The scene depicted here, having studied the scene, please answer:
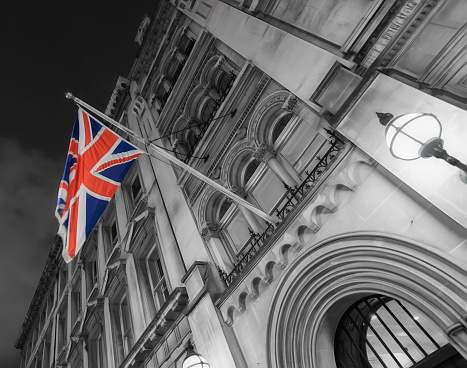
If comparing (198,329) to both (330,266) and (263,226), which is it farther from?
(330,266)

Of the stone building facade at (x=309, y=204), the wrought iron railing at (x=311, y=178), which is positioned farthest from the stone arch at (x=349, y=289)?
the wrought iron railing at (x=311, y=178)

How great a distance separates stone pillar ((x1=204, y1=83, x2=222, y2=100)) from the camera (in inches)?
494

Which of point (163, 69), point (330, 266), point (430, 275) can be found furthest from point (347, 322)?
point (163, 69)

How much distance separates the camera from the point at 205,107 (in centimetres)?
1300

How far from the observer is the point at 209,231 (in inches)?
400

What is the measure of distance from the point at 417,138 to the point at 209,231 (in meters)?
6.95

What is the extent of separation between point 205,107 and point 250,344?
27.5 feet

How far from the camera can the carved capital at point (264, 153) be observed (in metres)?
8.94

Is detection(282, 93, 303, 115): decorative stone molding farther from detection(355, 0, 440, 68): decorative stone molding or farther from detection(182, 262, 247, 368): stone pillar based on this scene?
detection(182, 262, 247, 368): stone pillar

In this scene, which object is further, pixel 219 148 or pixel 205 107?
pixel 205 107

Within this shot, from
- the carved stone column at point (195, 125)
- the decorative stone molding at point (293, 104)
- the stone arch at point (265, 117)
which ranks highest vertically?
the carved stone column at point (195, 125)

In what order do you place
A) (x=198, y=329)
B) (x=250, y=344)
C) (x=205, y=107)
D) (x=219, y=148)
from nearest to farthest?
1. (x=250, y=344)
2. (x=198, y=329)
3. (x=219, y=148)
4. (x=205, y=107)

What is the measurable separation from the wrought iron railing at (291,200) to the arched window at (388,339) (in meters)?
2.17

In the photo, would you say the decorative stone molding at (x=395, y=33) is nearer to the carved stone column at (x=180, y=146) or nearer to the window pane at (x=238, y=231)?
the window pane at (x=238, y=231)
